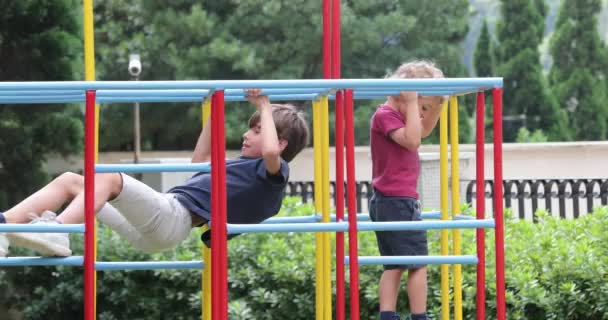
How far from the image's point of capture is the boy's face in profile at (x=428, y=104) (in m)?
4.20

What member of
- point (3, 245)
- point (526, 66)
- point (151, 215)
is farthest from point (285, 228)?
point (526, 66)

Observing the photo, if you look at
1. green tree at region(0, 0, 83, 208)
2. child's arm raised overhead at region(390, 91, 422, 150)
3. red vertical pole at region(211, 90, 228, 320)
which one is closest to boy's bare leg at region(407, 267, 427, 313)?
child's arm raised overhead at region(390, 91, 422, 150)

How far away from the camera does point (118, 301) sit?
6535 millimetres

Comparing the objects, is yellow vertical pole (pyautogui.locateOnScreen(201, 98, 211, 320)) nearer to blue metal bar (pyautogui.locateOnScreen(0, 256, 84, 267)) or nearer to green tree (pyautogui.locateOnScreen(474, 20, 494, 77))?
blue metal bar (pyautogui.locateOnScreen(0, 256, 84, 267))

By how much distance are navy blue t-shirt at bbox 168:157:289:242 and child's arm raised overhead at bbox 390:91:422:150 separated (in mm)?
422

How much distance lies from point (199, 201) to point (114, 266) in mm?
558

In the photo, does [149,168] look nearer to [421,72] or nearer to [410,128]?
[410,128]

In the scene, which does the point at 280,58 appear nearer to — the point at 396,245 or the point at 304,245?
the point at 304,245

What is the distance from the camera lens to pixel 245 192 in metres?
3.93

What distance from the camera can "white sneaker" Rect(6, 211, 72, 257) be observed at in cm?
352

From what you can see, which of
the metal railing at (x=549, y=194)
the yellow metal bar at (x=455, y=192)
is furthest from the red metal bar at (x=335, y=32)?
the metal railing at (x=549, y=194)

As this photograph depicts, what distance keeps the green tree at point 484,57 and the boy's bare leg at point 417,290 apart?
15.5 meters

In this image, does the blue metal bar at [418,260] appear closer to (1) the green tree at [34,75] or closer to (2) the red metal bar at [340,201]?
(2) the red metal bar at [340,201]

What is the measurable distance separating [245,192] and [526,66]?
50.6 feet
